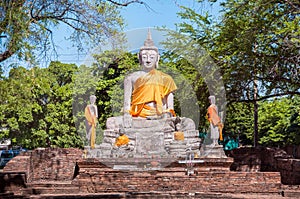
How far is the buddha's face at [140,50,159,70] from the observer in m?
16.5

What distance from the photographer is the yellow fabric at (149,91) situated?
16.3m

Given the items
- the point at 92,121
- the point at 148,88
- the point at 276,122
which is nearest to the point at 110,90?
the point at 148,88

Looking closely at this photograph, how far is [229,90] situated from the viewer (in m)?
16.9

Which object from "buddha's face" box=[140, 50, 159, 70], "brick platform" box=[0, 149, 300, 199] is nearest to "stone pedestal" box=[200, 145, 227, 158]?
"brick platform" box=[0, 149, 300, 199]

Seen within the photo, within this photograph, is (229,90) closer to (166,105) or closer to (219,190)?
(166,105)

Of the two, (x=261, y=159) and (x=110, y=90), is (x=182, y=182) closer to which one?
(x=261, y=159)

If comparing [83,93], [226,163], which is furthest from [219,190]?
[83,93]

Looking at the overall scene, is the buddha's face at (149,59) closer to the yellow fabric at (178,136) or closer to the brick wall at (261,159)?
the yellow fabric at (178,136)

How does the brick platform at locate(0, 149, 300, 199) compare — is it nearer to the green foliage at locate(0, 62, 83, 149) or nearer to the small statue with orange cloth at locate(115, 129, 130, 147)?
the small statue with orange cloth at locate(115, 129, 130, 147)

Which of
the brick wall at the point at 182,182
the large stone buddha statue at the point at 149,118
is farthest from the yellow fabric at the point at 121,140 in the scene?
the brick wall at the point at 182,182

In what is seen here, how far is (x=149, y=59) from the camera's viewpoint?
16.5 meters

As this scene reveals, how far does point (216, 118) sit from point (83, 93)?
28.7 ft

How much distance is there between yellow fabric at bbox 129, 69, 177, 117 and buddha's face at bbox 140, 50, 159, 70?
247 millimetres

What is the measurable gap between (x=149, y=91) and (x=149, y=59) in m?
1.16
